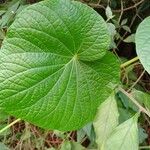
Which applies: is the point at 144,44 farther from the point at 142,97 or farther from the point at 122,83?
the point at 122,83

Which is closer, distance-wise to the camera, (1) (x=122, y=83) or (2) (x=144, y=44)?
(2) (x=144, y=44)

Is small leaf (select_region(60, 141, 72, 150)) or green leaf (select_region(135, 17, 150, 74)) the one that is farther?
small leaf (select_region(60, 141, 72, 150))

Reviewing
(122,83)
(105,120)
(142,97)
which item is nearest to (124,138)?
(105,120)

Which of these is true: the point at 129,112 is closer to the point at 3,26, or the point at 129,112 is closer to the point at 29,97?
the point at 29,97

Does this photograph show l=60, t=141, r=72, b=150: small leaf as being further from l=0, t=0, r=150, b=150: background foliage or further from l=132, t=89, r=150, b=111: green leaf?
l=132, t=89, r=150, b=111: green leaf

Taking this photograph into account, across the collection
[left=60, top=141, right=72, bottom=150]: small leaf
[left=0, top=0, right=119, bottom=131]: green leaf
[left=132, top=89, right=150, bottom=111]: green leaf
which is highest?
[left=0, top=0, right=119, bottom=131]: green leaf

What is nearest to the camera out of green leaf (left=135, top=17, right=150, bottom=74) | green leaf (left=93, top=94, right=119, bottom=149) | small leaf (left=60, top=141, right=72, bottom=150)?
green leaf (left=135, top=17, right=150, bottom=74)

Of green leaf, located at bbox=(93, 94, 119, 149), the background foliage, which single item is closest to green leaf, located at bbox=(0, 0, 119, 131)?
green leaf, located at bbox=(93, 94, 119, 149)
